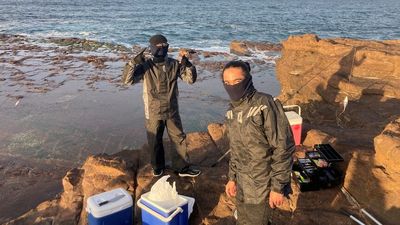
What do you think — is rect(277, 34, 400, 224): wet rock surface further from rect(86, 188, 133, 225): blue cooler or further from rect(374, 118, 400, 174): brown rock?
rect(86, 188, 133, 225): blue cooler

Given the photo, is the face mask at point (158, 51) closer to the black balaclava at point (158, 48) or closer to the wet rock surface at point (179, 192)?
the black balaclava at point (158, 48)

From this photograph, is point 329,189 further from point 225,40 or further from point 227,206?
point 225,40

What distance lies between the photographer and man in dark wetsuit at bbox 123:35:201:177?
5.57 meters

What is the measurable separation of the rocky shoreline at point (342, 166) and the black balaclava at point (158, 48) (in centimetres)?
212

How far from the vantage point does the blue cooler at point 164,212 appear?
436cm

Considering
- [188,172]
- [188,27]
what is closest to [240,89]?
[188,172]

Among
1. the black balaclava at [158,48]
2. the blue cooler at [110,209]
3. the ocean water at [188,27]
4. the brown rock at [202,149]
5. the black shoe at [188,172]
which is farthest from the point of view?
the ocean water at [188,27]

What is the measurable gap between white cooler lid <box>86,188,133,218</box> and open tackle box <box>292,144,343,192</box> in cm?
273

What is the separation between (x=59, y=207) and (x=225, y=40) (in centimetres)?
2743

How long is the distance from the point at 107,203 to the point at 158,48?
244 cm

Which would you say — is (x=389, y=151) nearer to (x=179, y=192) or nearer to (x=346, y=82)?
(x=179, y=192)

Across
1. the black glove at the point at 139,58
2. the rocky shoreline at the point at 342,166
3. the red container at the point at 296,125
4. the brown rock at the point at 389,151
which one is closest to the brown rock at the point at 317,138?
the rocky shoreline at the point at 342,166

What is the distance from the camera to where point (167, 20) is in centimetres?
4466

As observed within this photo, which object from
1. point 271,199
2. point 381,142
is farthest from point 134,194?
point 381,142
